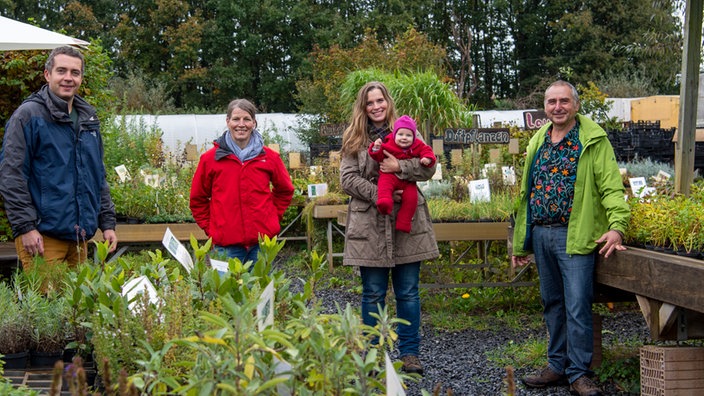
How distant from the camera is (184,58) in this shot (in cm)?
2944

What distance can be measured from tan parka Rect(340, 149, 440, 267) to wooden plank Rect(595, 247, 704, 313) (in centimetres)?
91

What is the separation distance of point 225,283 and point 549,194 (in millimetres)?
2179

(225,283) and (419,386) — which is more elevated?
(225,283)

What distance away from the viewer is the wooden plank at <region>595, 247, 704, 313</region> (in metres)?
3.08

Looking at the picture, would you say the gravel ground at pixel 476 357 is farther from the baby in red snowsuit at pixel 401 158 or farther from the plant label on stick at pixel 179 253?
the plant label on stick at pixel 179 253

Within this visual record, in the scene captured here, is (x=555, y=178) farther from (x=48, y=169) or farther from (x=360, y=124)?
(x=48, y=169)

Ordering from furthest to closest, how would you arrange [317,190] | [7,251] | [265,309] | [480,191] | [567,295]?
[317,190], [480,191], [7,251], [567,295], [265,309]

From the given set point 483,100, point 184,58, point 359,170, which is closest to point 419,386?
point 359,170

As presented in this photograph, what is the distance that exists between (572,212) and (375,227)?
3.29 feet

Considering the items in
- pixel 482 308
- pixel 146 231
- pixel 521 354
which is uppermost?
pixel 146 231

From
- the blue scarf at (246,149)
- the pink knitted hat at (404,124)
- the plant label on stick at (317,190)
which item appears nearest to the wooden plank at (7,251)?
the blue scarf at (246,149)

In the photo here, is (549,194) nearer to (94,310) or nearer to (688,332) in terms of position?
(688,332)

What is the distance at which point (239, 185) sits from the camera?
161 inches

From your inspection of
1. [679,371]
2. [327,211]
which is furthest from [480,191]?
[679,371]
